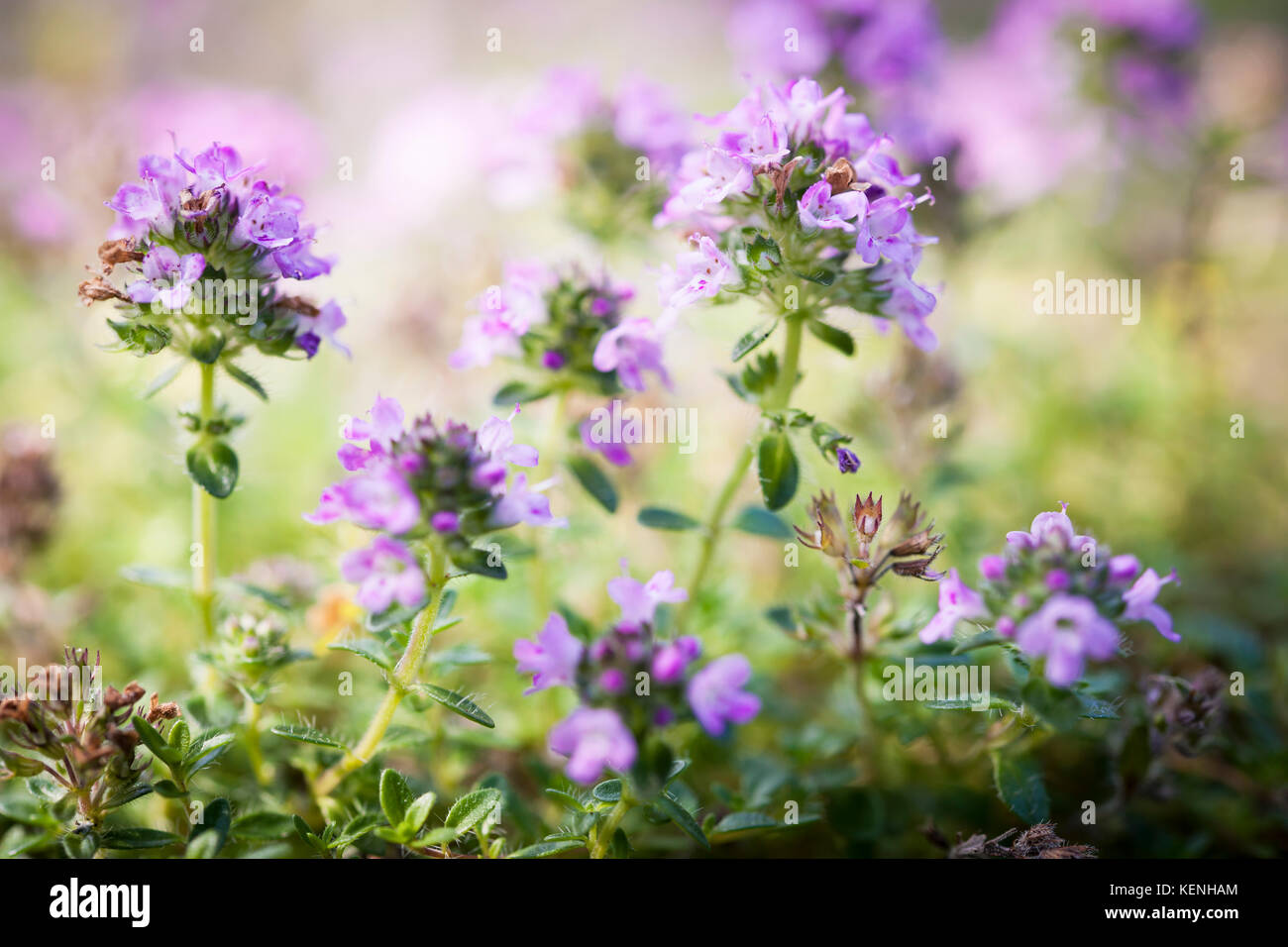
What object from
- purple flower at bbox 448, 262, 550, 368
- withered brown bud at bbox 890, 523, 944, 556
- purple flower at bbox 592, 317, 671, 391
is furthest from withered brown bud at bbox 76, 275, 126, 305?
withered brown bud at bbox 890, 523, 944, 556

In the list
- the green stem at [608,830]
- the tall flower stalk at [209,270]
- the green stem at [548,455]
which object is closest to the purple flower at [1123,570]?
the green stem at [608,830]

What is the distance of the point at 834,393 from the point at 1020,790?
3.14 m

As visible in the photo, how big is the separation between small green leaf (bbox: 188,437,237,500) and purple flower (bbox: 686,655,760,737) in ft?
4.30

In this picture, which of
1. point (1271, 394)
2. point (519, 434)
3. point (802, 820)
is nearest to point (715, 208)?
point (519, 434)

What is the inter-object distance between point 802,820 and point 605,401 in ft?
5.34

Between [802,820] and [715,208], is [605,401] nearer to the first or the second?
[715,208]

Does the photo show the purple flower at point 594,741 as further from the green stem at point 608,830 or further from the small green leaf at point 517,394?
the small green leaf at point 517,394

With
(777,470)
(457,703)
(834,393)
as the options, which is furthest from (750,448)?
(834,393)

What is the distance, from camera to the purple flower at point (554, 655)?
1.86 m

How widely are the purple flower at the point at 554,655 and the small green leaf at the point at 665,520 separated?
0.78 metres

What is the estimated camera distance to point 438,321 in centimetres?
456

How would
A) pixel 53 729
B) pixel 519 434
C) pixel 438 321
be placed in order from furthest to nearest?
pixel 438 321 < pixel 519 434 < pixel 53 729

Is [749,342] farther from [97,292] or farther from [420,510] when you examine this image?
[97,292]

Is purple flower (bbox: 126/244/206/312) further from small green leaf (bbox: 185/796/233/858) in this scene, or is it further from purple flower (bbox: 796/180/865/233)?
purple flower (bbox: 796/180/865/233)
